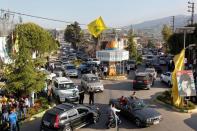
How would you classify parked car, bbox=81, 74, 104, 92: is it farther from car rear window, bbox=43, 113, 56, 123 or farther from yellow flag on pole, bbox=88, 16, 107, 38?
car rear window, bbox=43, 113, 56, 123

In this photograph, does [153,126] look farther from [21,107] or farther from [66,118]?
[21,107]

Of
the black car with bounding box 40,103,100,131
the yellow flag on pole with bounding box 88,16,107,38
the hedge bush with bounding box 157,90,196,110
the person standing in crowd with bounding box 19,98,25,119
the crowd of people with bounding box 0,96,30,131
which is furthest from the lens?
the yellow flag on pole with bounding box 88,16,107,38

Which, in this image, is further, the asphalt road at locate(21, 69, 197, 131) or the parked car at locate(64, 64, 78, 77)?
the parked car at locate(64, 64, 78, 77)

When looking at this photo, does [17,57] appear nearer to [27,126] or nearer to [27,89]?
[27,89]

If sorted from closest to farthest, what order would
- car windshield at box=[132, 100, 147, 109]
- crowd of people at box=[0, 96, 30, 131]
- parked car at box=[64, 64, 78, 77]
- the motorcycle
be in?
crowd of people at box=[0, 96, 30, 131] < the motorcycle < car windshield at box=[132, 100, 147, 109] < parked car at box=[64, 64, 78, 77]

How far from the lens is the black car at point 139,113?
2105cm

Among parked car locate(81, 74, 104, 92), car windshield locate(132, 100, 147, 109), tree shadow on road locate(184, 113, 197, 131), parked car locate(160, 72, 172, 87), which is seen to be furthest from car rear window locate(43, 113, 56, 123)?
parked car locate(160, 72, 172, 87)

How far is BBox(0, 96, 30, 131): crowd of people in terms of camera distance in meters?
20.2

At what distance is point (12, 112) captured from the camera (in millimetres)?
20203

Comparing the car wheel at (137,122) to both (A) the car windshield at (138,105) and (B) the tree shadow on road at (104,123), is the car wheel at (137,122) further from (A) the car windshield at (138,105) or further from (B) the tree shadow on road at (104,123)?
(A) the car windshield at (138,105)

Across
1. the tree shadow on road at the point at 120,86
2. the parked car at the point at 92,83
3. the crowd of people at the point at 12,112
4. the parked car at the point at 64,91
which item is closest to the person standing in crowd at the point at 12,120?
the crowd of people at the point at 12,112

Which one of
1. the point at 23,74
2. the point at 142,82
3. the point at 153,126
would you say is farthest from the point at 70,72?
the point at 153,126

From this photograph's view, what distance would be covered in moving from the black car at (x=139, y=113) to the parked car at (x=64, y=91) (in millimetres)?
6124

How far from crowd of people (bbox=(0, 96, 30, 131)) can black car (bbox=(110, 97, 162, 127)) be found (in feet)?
20.5
